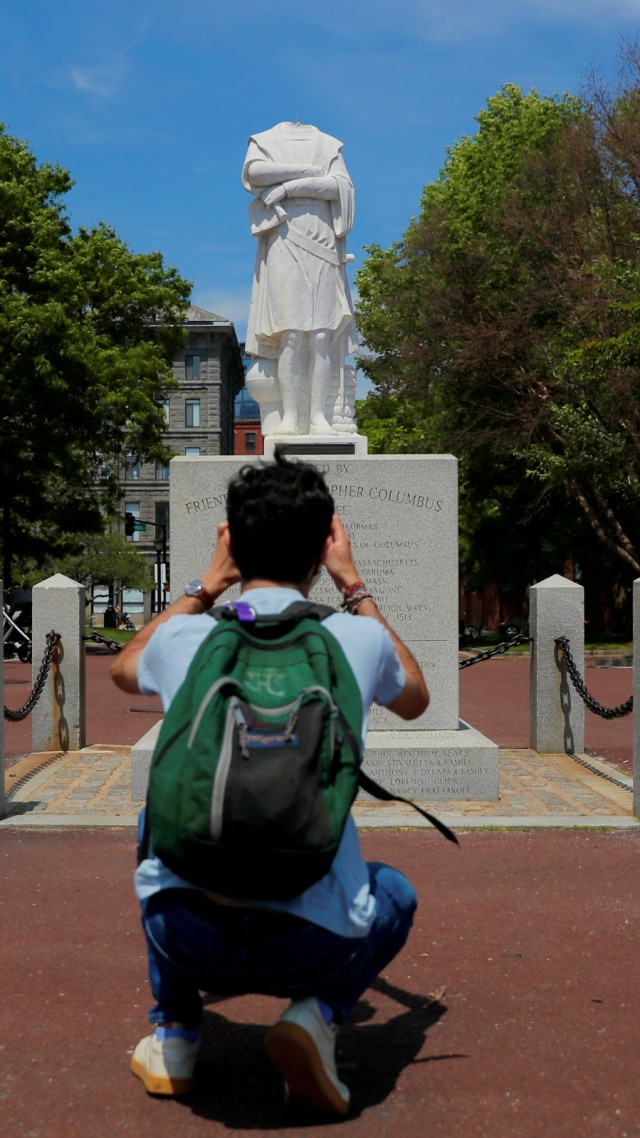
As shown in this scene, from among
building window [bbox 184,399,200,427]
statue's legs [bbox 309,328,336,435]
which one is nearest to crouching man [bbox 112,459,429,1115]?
statue's legs [bbox 309,328,336,435]

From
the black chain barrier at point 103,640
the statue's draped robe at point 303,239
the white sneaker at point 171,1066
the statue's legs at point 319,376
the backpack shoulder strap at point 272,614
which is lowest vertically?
the white sneaker at point 171,1066

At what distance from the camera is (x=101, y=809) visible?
871cm

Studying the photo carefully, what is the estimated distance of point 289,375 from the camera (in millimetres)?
10930

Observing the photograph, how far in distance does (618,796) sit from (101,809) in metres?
3.36

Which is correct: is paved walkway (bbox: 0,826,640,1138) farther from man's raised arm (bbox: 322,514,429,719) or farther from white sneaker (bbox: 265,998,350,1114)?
man's raised arm (bbox: 322,514,429,719)

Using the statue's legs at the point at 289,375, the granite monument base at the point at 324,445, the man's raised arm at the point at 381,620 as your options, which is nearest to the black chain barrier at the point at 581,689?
the granite monument base at the point at 324,445

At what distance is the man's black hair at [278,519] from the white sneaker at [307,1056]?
107 centimetres

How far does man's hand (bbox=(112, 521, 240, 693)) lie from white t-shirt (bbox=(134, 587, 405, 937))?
0.19 ft

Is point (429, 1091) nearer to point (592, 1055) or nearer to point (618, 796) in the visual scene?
point (592, 1055)

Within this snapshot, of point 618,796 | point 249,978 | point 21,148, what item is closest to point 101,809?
point 618,796

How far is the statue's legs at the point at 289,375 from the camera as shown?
10898 mm

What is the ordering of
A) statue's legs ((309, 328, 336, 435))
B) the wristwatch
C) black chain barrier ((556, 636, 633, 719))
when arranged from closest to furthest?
the wristwatch < black chain barrier ((556, 636, 633, 719)) < statue's legs ((309, 328, 336, 435))

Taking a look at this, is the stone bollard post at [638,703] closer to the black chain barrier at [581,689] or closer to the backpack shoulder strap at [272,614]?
the black chain barrier at [581,689]

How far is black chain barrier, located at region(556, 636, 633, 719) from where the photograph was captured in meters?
9.59
